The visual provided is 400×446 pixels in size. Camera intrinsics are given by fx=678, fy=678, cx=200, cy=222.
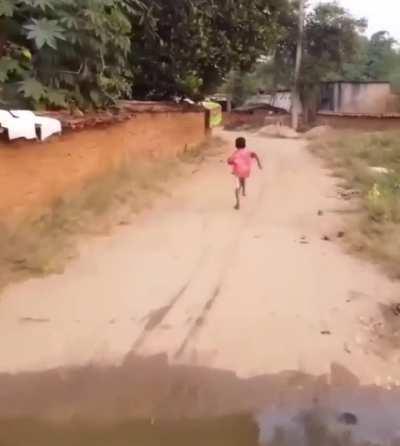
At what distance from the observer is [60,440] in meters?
4.29

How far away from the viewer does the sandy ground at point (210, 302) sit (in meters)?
5.36

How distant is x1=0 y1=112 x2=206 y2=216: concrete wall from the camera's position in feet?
26.8

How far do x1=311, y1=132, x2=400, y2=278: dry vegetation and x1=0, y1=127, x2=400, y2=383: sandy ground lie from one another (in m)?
0.30

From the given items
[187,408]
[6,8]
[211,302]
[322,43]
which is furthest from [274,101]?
[187,408]

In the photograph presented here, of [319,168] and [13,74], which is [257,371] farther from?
[319,168]

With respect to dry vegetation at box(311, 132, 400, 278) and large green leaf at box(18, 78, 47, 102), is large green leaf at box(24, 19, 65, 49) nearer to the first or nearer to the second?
large green leaf at box(18, 78, 47, 102)

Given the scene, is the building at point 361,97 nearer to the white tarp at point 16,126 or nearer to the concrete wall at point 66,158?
the concrete wall at point 66,158

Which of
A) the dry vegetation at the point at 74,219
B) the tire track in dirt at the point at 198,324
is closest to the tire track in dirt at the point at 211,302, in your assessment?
the tire track in dirt at the point at 198,324

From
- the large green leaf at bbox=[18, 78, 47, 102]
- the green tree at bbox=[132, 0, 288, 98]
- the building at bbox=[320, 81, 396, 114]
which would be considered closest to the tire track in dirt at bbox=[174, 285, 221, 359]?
the large green leaf at bbox=[18, 78, 47, 102]

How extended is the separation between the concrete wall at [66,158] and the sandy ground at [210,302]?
3.80 feet

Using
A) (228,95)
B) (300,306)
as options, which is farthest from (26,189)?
(228,95)

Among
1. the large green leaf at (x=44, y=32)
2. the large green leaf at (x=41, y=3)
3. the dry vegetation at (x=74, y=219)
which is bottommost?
the dry vegetation at (x=74, y=219)

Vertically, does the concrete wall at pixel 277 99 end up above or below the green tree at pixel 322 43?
below

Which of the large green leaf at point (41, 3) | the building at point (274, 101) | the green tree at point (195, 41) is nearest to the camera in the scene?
the large green leaf at point (41, 3)
